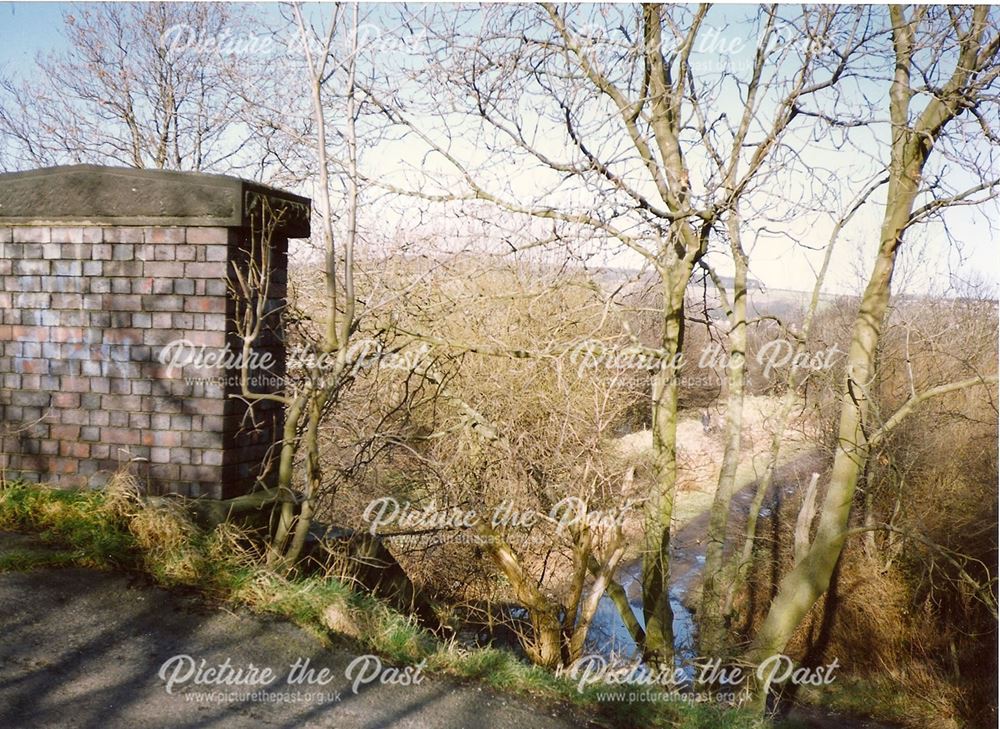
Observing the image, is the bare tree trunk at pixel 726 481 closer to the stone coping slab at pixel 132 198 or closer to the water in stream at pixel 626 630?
the water in stream at pixel 626 630

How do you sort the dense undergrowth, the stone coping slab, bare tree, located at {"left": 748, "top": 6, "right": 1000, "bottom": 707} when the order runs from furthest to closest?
bare tree, located at {"left": 748, "top": 6, "right": 1000, "bottom": 707} → the stone coping slab → the dense undergrowth

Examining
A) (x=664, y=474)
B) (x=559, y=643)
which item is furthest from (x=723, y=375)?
(x=559, y=643)

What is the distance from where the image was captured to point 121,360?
4.87 m

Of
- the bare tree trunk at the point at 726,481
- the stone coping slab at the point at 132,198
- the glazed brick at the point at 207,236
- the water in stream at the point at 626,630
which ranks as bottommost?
the water in stream at the point at 626,630

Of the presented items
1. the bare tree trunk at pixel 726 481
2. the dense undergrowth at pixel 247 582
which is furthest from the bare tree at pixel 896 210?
the dense undergrowth at pixel 247 582

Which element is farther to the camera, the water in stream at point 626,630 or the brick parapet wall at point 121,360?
the water in stream at point 626,630

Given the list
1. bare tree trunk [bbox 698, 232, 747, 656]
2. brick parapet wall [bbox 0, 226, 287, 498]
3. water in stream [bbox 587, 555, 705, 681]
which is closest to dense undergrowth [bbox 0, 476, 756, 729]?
brick parapet wall [bbox 0, 226, 287, 498]

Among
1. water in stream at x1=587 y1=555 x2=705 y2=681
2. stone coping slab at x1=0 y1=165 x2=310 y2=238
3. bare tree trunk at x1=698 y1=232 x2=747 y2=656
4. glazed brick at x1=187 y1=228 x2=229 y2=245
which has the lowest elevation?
water in stream at x1=587 y1=555 x2=705 y2=681

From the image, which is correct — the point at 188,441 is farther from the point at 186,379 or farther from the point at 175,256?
the point at 175,256

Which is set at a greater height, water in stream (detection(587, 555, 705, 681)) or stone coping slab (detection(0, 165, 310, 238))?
stone coping slab (detection(0, 165, 310, 238))

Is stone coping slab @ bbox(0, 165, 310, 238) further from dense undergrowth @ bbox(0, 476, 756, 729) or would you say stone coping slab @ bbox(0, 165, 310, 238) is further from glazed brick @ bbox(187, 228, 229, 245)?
dense undergrowth @ bbox(0, 476, 756, 729)

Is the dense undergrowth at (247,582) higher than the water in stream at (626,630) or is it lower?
higher

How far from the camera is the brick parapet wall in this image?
473cm

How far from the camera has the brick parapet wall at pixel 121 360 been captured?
473cm
